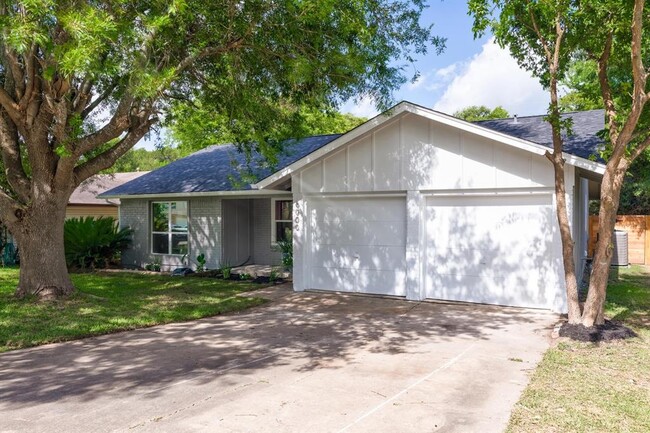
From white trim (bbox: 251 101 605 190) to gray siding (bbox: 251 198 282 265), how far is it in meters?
4.43

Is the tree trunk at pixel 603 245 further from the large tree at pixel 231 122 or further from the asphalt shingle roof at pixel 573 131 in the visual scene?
the large tree at pixel 231 122

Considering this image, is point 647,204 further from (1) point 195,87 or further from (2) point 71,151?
(2) point 71,151

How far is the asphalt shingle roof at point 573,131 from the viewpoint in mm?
10023

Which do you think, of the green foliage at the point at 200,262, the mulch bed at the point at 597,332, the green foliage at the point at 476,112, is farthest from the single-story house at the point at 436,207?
the green foliage at the point at 476,112

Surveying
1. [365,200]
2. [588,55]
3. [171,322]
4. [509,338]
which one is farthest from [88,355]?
[588,55]

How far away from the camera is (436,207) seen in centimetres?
1085

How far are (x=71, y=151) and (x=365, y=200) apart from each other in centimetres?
601

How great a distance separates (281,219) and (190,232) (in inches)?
121

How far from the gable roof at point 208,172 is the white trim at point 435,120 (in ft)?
10.7

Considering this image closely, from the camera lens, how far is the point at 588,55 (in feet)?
28.1

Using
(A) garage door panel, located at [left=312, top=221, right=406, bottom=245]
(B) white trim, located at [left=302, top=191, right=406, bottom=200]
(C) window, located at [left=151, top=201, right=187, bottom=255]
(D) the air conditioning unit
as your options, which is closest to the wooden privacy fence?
(D) the air conditioning unit

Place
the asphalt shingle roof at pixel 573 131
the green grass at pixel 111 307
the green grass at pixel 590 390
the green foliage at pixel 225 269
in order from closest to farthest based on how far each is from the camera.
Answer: the green grass at pixel 590 390, the green grass at pixel 111 307, the asphalt shingle roof at pixel 573 131, the green foliage at pixel 225 269

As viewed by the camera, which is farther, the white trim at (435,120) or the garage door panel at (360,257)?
the garage door panel at (360,257)

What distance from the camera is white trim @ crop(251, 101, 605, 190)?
29.3 ft
